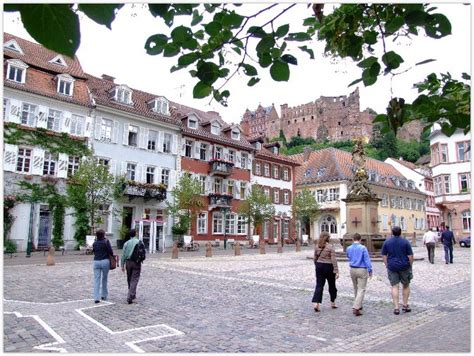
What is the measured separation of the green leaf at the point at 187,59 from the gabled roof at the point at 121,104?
3029cm

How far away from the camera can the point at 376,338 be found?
6695 mm

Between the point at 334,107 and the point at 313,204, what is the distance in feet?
282

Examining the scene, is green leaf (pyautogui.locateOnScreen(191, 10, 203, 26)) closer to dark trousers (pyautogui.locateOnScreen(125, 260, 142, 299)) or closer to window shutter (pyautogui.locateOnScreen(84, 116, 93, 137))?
dark trousers (pyautogui.locateOnScreen(125, 260, 142, 299))

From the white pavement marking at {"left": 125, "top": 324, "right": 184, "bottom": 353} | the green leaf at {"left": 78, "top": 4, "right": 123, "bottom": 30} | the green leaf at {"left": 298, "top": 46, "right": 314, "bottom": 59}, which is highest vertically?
the green leaf at {"left": 298, "top": 46, "right": 314, "bottom": 59}

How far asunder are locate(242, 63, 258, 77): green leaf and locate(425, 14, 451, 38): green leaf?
123 centimetres

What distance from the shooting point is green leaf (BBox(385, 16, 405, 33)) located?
302 centimetres

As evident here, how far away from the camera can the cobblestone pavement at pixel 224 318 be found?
20.5ft

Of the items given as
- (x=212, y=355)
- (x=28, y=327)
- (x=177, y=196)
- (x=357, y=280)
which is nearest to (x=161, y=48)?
(x=212, y=355)

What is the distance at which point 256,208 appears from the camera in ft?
129

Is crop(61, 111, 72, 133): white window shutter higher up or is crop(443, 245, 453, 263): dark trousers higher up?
crop(61, 111, 72, 133): white window shutter

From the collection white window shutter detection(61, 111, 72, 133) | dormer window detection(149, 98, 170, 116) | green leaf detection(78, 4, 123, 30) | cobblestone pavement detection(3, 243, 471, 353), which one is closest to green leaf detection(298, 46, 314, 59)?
green leaf detection(78, 4, 123, 30)

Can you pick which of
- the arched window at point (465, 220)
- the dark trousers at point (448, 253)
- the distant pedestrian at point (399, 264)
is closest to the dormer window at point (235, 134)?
the arched window at point (465, 220)

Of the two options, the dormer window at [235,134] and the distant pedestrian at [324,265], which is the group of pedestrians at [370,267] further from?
the dormer window at [235,134]

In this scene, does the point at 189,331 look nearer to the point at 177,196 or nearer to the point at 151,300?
A: the point at 151,300
